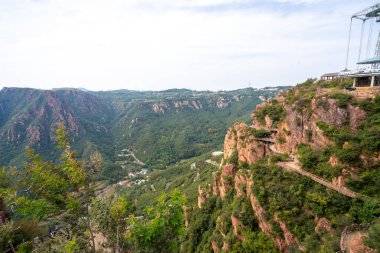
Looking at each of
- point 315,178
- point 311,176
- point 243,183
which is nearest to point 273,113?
point 243,183

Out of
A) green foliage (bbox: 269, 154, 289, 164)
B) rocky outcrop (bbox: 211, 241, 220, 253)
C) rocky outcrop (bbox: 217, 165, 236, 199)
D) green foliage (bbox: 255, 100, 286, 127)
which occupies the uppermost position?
green foliage (bbox: 255, 100, 286, 127)

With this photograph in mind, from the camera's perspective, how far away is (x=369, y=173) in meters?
18.2

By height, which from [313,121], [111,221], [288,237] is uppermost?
[313,121]

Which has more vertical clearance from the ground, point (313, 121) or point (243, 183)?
point (313, 121)

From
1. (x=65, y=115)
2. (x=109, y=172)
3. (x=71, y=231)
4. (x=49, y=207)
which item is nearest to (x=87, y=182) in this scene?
(x=49, y=207)

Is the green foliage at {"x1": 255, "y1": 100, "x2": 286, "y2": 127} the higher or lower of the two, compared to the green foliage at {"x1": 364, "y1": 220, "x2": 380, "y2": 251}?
higher

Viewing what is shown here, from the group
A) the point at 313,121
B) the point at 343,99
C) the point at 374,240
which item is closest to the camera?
the point at 374,240

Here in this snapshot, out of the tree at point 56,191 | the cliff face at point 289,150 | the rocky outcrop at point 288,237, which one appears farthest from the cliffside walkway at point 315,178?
the tree at point 56,191

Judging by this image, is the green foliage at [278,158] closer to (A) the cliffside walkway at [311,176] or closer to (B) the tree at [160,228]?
(A) the cliffside walkway at [311,176]

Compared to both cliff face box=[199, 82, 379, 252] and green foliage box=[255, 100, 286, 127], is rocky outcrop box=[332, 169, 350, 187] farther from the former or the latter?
green foliage box=[255, 100, 286, 127]

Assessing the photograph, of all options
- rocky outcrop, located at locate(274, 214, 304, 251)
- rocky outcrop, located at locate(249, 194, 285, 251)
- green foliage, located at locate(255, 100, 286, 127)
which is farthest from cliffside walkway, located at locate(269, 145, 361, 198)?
green foliage, located at locate(255, 100, 286, 127)

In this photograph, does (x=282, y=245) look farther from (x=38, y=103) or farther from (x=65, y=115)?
(x=38, y=103)

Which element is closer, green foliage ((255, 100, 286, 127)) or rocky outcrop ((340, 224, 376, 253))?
rocky outcrop ((340, 224, 376, 253))

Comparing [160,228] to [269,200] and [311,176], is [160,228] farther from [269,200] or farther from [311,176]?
[311,176]
